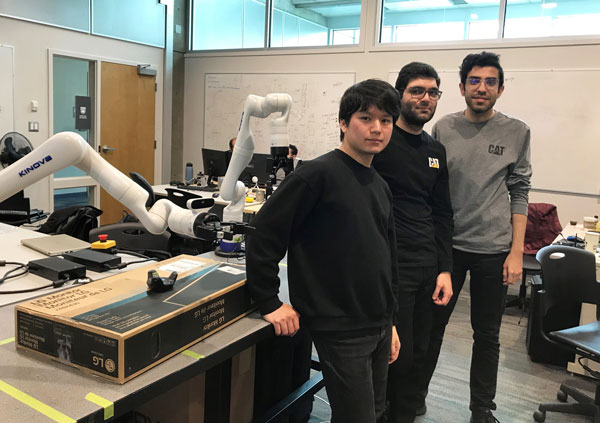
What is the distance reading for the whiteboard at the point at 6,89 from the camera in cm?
511

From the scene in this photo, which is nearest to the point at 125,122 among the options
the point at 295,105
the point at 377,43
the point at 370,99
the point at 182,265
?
the point at 295,105

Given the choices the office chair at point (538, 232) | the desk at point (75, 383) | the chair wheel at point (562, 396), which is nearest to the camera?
the desk at point (75, 383)

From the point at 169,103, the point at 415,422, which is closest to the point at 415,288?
the point at 415,422

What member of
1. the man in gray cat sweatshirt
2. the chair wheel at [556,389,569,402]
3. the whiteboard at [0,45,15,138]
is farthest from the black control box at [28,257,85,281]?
the whiteboard at [0,45,15,138]

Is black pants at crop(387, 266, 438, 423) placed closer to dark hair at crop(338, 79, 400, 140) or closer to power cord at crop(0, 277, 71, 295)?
dark hair at crop(338, 79, 400, 140)

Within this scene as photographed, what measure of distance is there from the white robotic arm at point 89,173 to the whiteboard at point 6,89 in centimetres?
454

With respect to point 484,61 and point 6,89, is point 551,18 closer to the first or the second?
point 484,61

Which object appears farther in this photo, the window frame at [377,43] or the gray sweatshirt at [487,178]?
the window frame at [377,43]

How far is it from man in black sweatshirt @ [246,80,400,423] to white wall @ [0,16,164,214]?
16.3 feet

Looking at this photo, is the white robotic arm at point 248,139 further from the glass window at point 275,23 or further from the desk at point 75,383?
the glass window at point 275,23

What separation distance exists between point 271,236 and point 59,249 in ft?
4.19

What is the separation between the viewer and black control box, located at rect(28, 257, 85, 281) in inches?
72.7

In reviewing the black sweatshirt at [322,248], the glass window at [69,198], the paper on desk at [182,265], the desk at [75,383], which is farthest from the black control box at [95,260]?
the glass window at [69,198]

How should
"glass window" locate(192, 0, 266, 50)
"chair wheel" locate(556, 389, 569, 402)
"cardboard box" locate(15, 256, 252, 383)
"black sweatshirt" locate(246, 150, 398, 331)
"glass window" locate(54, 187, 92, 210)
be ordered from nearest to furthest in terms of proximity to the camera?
"cardboard box" locate(15, 256, 252, 383), "black sweatshirt" locate(246, 150, 398, 331), "chair wheel" locate(556, 389, 569, 402), "glass window" locate(192, 0, 266, 50), "glass window" locate(54, 187, 92, 210)
